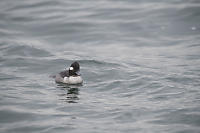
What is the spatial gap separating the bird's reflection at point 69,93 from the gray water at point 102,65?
0.12 feet

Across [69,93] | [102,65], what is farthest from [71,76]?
[102,65]

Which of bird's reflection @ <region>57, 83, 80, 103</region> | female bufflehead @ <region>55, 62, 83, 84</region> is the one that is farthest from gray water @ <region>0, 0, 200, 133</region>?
female bufflehead @ <region>55, 62, 83, 84</region>

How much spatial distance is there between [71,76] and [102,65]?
7.91 ft

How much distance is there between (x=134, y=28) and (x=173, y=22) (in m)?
1.94

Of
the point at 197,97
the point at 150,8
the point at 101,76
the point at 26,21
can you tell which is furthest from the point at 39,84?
the point at 150,8

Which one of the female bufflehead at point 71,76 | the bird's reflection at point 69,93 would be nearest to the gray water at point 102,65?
the bird's reflection at point 69,93

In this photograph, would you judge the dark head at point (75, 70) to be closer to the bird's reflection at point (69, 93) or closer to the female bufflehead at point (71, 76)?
the female bufflehead at point (71, 76)

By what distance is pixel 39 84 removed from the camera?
18.5 metres

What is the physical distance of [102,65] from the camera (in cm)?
2098

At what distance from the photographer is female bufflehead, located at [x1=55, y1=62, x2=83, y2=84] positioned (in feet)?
61.8

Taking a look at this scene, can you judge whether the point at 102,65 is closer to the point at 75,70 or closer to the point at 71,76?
the point at 75,70

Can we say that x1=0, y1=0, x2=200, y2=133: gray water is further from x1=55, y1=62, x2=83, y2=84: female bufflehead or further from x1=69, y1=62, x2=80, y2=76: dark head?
x1=69, y1=62, x2=80, y2=76: dark head

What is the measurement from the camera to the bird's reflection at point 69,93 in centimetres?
1707

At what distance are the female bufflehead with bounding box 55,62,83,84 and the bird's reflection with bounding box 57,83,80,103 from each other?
20 centimetres
